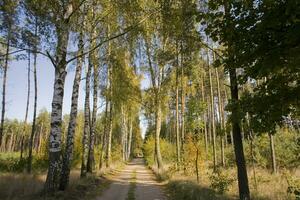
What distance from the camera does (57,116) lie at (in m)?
10.7

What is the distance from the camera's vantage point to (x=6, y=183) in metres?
12.1

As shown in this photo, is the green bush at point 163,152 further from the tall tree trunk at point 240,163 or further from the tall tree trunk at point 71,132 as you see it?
the tall tree trunk at point 240,163

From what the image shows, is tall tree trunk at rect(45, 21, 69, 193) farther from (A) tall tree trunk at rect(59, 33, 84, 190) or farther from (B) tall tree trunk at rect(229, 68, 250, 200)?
(B) tall tree trunk at rect(229, 68, 250, 200)

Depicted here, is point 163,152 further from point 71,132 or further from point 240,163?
point 240,163

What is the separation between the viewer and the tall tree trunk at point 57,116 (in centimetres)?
1044

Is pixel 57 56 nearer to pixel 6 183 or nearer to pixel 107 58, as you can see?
pixel 107 58

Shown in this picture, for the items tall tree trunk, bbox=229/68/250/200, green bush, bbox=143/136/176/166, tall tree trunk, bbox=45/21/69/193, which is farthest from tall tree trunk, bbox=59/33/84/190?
green bush, bbox=143/136/176/166

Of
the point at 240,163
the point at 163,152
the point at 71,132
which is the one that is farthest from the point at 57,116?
the point at 163,152

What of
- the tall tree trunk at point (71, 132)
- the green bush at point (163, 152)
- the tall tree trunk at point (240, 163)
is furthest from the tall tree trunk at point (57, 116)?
the green bush at point (163, 152)

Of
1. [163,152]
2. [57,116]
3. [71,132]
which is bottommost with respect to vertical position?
[163,152]

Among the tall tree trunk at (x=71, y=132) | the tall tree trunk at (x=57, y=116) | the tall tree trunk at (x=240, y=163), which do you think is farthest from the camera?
the tall tree trunk at (x=71, y=132)

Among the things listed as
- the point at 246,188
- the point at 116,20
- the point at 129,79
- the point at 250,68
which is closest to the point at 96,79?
the point at 116,20

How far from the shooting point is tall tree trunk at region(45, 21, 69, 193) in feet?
34.2

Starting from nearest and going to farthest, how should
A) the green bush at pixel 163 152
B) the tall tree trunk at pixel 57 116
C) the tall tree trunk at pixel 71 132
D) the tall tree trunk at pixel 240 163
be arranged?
the tall tree trunk at pixel 240 163
the tall tree trunk at pixel 57 116
the tall tree trunk at pixel 71 132
the green bush at pixel 163 152
